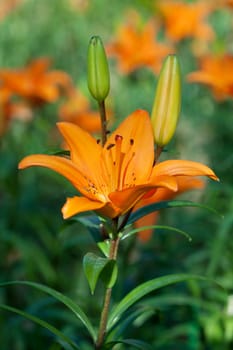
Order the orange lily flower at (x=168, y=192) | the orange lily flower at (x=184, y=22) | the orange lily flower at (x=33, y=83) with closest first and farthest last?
the orange lily flower at (x=168, y=192), the orange lily flower at (x=33, y=83), the orange lily flower at (x=184, y=22)

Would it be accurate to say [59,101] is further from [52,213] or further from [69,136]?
[69,136]

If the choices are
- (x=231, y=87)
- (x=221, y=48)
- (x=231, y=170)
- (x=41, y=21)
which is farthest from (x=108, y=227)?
(x=41, y=21)

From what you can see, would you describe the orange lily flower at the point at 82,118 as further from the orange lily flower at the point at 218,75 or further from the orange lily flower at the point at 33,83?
the orange lily flower at the point at 218,75

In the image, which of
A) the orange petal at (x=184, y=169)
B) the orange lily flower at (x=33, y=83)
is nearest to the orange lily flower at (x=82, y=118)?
the orange lily flower at (x=33, y=83)

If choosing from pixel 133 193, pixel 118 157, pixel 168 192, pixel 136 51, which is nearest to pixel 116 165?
pixel 118 157

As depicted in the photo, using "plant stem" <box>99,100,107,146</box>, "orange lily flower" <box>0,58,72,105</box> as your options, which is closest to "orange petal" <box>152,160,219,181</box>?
"plant stem" <box>99,100,107,146</box>
